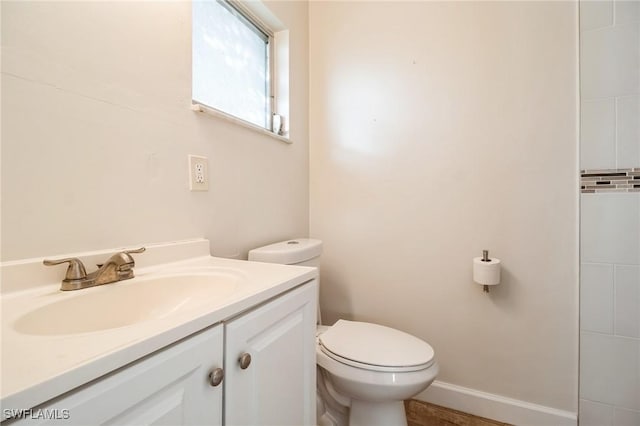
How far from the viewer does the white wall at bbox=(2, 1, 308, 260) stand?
0.61m

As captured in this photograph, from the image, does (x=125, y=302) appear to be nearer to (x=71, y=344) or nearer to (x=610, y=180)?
(x=71, y=344)

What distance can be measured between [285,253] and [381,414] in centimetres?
69

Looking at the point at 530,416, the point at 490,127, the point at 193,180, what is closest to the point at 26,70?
the point at 193,180

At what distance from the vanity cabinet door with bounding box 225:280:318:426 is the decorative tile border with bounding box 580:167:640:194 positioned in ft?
3.89

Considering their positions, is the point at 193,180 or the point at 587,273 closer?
the point at 193,180

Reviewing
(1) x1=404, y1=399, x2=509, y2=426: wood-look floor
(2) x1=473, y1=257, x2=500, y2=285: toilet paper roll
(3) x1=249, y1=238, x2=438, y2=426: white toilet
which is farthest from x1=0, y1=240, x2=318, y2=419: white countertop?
(1) x1=404, y1=399, x2=509, y2=426: wood-look floor

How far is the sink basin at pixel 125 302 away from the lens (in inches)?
21.9

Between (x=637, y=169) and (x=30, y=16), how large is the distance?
6.21 feet

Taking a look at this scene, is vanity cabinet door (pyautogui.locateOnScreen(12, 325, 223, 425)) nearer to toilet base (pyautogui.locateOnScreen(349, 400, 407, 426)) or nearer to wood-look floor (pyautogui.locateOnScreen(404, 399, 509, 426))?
toilet base (pyautogui.locateOnScreen(349, 400, 407, 426))

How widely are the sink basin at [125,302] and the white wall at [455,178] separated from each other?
0.96 meters

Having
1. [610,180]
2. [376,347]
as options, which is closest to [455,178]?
[610,180]

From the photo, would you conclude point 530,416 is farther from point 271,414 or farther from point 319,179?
point 319,179

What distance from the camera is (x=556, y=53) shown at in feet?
3.93


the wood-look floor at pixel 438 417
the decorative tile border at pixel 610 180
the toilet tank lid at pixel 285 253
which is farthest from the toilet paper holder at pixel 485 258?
the toilet tank lid at pixel 285 253
